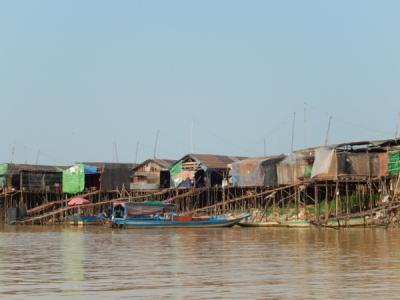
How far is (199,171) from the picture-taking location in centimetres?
4909

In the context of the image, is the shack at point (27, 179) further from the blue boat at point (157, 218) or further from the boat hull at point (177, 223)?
the boat hull at point (177, 223)

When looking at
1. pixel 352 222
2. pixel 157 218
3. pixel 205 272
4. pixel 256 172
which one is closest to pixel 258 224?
pixel 157 218

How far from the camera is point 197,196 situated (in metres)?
47.9

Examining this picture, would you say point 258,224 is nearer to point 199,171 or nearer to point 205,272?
point 199,171

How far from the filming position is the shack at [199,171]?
48.6 m

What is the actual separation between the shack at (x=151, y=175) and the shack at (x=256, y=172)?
7.65 metres

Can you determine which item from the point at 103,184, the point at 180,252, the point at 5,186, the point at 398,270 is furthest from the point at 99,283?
the point at 5,186

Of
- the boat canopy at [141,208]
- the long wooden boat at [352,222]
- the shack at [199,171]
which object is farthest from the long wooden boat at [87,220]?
the long wooden boat at [352,222]

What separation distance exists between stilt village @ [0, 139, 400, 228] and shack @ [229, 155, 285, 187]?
0.06 meters

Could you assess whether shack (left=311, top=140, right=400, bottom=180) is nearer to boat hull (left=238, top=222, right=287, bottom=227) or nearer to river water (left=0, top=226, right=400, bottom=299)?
boat hull (left=238, top=222, right=287, bottom=227)

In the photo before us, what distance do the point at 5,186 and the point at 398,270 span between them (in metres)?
45.9

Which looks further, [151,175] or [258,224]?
[151,175]

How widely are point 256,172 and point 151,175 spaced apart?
11117 mm

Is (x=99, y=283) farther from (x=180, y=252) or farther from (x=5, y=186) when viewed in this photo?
(x=5, y=186)
